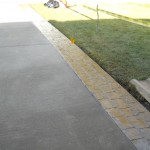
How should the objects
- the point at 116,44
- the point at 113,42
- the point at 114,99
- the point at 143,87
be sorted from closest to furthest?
the point at 114,99
the point at 143,87
the point at 116,44
the point at 113,42

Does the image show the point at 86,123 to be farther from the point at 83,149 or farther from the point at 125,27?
the point at 125,27

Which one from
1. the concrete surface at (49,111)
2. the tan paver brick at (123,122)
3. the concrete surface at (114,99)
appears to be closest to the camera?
the concrete surface at (49,111)

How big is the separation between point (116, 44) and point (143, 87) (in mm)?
3873

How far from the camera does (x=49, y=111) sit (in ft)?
15.1

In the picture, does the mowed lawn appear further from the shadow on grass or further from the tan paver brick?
the tan paver brick

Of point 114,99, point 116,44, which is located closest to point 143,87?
point 114,99

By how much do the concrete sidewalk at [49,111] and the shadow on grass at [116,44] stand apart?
45.9 inches

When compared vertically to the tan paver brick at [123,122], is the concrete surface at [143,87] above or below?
above

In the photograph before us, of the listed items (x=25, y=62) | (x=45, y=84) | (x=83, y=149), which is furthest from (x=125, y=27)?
(x=83, y=149)

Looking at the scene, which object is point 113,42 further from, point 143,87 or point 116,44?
point 143,87

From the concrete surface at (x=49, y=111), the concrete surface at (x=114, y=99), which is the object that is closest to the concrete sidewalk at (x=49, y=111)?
the concrete surface at (x=49, y=111)

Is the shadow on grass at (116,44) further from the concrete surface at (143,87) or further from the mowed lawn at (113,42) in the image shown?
the concrete surface at (143,87)

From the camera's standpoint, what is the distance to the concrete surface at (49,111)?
380 cm

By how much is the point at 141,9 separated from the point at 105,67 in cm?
1140
